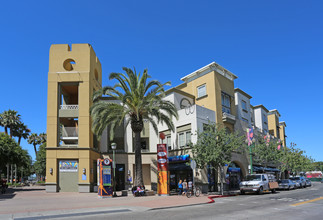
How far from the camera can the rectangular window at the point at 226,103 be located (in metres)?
36.1

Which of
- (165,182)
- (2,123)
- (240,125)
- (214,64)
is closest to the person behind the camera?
(165,182)

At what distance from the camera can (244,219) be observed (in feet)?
36.5

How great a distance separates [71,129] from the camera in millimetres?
32156

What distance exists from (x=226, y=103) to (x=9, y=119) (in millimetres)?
44476

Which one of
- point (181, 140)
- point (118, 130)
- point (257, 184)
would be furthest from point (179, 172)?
point (257, 184)

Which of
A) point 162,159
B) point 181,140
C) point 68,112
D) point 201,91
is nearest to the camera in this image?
point 162,159

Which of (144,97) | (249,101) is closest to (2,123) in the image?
(144,97)

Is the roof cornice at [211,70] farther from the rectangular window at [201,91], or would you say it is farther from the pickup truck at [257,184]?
the pickup truck at [257,184]

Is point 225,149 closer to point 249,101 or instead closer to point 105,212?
point 105,212

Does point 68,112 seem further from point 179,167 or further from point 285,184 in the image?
point 285,184

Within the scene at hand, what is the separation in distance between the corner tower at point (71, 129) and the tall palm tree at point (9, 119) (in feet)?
100.0

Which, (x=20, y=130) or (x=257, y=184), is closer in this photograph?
(x=257, y=184)

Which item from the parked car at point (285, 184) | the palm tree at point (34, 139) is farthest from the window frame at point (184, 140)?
the palm tree at point (34, 139)

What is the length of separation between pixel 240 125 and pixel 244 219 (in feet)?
92.0
